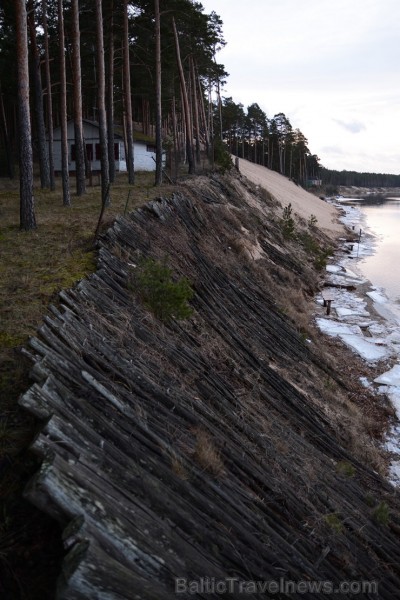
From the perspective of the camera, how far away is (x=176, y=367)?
22.4 feet

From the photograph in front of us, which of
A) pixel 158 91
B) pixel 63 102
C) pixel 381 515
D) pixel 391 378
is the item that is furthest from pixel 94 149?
pixel 381 515

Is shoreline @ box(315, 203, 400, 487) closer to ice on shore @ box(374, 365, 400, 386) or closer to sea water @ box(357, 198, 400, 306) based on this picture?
ice on shore @ box(374, 365, 400, 386)

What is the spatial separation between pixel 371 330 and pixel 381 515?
38.1ft

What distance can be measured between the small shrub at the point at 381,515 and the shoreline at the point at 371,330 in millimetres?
2372

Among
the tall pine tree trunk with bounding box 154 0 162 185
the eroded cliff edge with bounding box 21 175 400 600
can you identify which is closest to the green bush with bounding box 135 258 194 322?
the eroded cliff edge with bounding box 21 175 400 600

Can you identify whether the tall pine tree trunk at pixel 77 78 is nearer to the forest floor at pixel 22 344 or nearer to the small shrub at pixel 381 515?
the forest floor at pixel 22 344

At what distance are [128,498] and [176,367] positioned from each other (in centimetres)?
321

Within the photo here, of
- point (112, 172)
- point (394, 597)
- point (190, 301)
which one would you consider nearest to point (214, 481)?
point (394, 597)

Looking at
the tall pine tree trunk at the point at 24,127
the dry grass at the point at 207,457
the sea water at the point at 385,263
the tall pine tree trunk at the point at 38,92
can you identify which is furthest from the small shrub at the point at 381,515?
the tall pine tree trunk at the point at 38,92

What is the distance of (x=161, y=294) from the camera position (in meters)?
7.90

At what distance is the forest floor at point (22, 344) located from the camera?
3355 mm

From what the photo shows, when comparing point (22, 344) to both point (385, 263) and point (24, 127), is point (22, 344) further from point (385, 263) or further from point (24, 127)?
point (385, 263)

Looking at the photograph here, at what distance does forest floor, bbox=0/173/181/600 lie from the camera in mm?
3355

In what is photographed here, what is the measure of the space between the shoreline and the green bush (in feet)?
18.5
